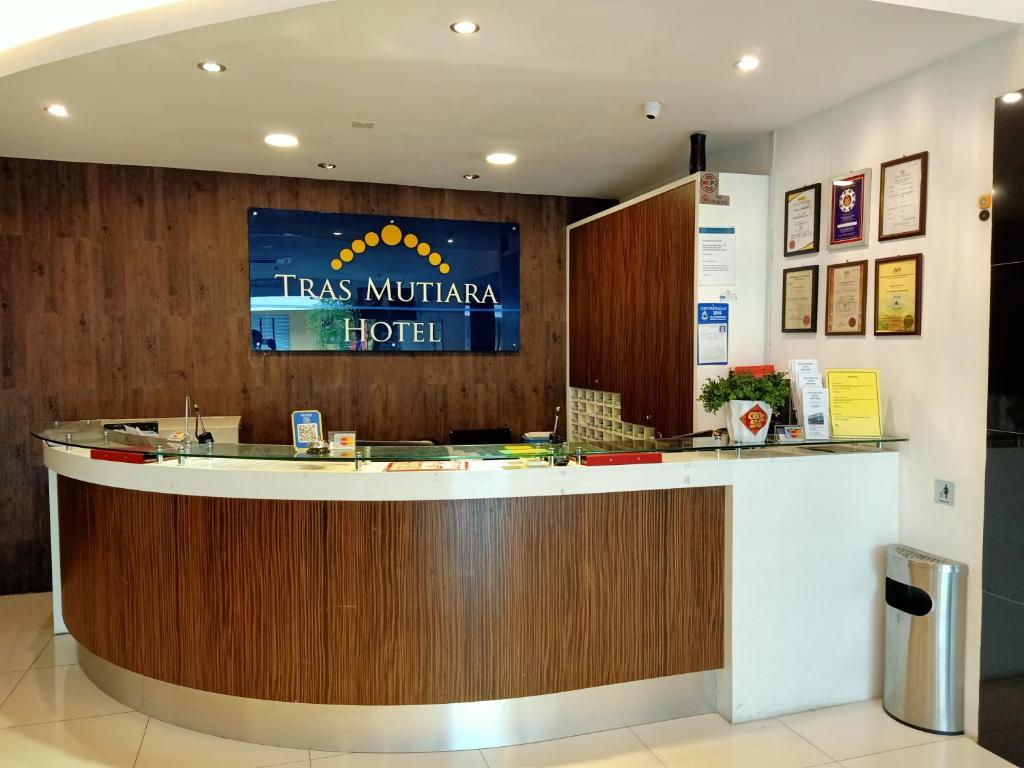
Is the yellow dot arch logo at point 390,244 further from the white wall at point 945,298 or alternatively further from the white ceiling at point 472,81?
the white wall at point 945,298

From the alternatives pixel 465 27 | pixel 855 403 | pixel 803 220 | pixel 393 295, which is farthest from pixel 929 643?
pixel 393 295

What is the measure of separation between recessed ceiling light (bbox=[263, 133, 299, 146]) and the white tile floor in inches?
111

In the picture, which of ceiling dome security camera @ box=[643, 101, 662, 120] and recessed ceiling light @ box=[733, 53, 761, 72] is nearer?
recessed ceiling light @ box=[733, 53, 761, 72]

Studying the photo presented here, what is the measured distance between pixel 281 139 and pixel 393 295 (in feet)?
4.59

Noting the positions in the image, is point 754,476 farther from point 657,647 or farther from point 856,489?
point 657,647

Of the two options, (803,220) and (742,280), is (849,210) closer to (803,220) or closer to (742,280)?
(803,220)

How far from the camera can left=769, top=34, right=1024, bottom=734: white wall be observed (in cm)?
269

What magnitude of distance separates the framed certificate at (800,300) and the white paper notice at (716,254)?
0.29m

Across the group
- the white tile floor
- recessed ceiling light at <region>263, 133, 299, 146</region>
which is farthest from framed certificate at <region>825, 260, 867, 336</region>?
recessed ceiling light at <region>263, 133, 299, 146</region>

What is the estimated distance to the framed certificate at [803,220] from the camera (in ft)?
11.4

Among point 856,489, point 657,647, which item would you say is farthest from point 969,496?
point 657,647

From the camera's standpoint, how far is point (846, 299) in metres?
3.31

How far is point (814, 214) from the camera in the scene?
137 inches

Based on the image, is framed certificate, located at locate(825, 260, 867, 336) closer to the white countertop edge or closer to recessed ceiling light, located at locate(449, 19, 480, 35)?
the white countertop edge
